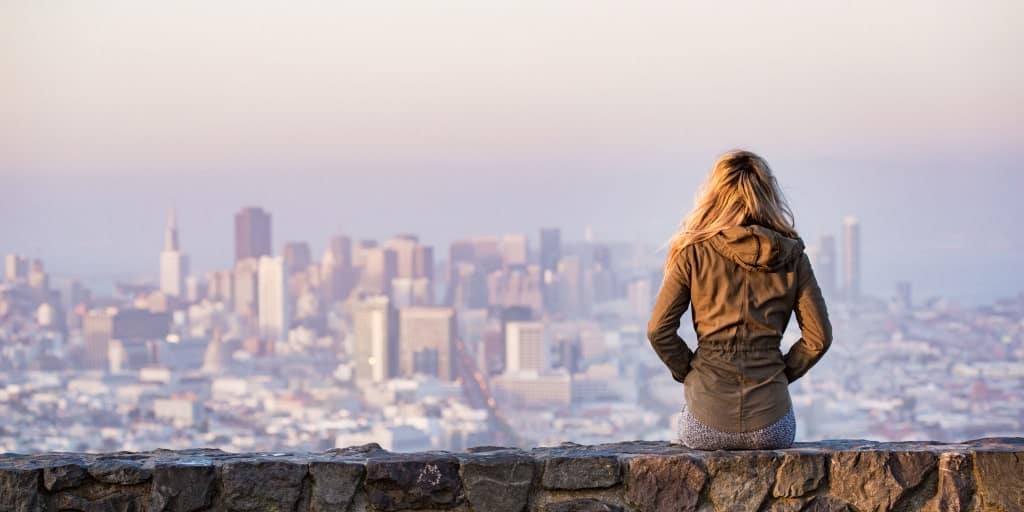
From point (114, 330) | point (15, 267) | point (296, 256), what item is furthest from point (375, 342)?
point (15, 267)

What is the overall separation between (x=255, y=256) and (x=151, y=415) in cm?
3724

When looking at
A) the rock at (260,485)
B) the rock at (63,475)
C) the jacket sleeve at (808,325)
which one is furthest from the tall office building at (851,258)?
the rock at (63,475)

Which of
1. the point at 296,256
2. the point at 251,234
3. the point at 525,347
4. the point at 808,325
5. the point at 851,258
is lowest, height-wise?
the point at 525,347

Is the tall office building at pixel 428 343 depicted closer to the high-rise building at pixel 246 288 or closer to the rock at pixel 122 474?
the high-rise building at pixel 246 288

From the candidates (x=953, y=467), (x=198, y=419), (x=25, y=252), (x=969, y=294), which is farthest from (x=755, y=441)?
(x=25, y=252)

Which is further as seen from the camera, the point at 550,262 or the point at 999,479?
the point at 550,262

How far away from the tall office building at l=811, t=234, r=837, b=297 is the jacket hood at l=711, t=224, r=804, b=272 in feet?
260

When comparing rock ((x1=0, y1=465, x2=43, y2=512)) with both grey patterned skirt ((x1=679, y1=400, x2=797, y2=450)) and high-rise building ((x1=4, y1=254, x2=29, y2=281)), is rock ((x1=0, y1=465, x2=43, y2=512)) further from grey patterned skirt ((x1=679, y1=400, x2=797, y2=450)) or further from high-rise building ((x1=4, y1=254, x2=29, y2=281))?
high-rise building ((x1=4, y1=254, x2=29, y2=281))

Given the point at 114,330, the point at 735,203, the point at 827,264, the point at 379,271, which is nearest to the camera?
the point at 735,203

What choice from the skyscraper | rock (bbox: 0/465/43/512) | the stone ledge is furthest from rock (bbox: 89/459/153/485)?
the skyscraper

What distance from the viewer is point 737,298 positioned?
331cm

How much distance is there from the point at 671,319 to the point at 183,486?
1167 mm

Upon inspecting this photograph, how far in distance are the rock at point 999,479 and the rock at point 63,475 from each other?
2.01 metres

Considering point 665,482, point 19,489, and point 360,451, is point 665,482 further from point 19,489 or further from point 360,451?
point 19,489
